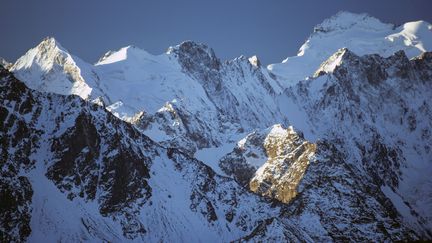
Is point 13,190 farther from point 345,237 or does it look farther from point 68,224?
point 345,237

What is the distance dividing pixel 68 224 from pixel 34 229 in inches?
439

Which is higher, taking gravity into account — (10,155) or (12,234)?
(10,155)

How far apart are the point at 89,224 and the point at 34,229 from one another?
1813cm

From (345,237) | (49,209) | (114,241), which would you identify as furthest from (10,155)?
(345,237)

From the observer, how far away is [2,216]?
7077 inches

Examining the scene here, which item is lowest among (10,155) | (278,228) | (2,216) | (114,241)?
(278,228)

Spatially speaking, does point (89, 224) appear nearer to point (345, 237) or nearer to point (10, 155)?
point (10, 155)

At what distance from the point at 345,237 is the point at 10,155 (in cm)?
10405

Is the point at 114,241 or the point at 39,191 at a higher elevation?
the point at 39,191

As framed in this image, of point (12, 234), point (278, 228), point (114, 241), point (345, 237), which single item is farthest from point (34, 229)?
point (345, 237)

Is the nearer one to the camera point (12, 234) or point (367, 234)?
point (12, 234)

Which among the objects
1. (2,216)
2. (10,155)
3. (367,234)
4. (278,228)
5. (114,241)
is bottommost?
(367,234)

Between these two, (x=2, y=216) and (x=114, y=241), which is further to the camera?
(x=114, y=241)

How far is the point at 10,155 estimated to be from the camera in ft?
648
